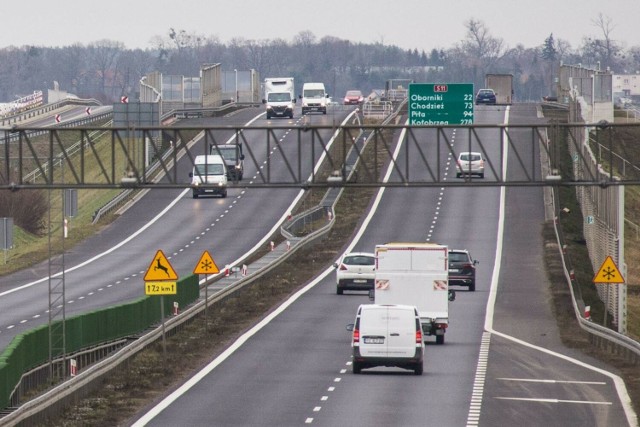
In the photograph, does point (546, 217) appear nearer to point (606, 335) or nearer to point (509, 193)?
point (509, 193)

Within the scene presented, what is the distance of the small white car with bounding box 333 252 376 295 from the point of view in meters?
65.6

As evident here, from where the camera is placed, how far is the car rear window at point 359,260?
65500mm

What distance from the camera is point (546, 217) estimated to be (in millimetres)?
94438

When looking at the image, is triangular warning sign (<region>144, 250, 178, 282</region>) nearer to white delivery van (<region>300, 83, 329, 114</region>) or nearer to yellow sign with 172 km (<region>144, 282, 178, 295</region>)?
yellow sign with 172 km (<region>144, 282, 178, 295</region>)

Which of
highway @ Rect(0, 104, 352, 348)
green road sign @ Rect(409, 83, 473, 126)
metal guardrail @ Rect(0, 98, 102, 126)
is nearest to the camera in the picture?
highway @ Rect(0, 104, 352, 348)

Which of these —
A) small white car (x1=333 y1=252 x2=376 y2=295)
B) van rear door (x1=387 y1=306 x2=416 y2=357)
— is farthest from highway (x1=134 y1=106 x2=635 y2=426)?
van rear door (x1=387 y1=306 x2=416 y2=357)

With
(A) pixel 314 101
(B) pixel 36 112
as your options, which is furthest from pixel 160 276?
(B) pixel 36 112

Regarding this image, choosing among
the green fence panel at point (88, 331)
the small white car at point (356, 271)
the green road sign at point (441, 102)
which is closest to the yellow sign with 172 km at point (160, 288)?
the green fence panel at point (88, 331)

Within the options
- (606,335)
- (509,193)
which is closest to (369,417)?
(606,335)

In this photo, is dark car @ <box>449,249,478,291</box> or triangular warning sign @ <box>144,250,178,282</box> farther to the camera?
dark car @ <box>449,249,478,291</box>

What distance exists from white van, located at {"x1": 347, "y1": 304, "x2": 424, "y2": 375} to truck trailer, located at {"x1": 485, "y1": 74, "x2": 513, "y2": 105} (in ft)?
417

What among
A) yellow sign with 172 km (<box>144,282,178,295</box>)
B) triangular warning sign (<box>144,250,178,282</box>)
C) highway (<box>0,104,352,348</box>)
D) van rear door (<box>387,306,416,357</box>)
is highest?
triangular warning sign (<box>144,250,178,282</box>)

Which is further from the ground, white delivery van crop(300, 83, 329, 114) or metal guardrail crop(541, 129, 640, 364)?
white delivery van crop(300, 83, 329, 114)

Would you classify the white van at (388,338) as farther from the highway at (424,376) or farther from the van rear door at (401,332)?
the highway at (424,376)
